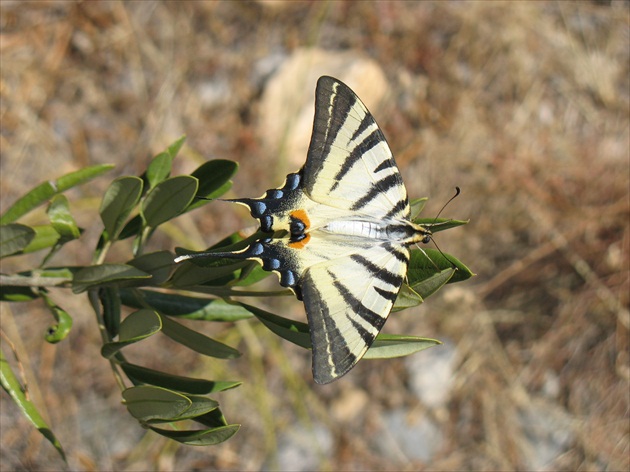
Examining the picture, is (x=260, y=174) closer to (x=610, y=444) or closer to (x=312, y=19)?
(x=312, y=19)

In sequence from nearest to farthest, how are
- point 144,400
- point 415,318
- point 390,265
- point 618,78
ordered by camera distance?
point 144,400 → point 390,265 → point 415,318 → point 618,78

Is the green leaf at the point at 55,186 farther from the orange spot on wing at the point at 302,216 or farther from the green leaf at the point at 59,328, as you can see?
the orange spot on wing at the point at 302,216

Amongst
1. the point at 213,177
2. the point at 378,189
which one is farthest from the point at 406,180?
the point at 213,177

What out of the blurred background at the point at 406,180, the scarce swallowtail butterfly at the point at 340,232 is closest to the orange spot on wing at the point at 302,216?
the scarce swallowtail butterfly at the point at 340,232

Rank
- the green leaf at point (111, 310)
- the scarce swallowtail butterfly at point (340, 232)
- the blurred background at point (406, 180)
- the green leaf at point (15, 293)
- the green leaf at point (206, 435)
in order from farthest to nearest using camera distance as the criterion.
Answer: the blurred background at point (406, 180), the green leaf at point (15, 293), the green leaf at point (111, 310), the scarce swallowtail butterfly at point (340, 232), the green leaf at point (206, 435)

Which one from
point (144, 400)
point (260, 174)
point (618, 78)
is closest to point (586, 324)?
point (618, 78)
